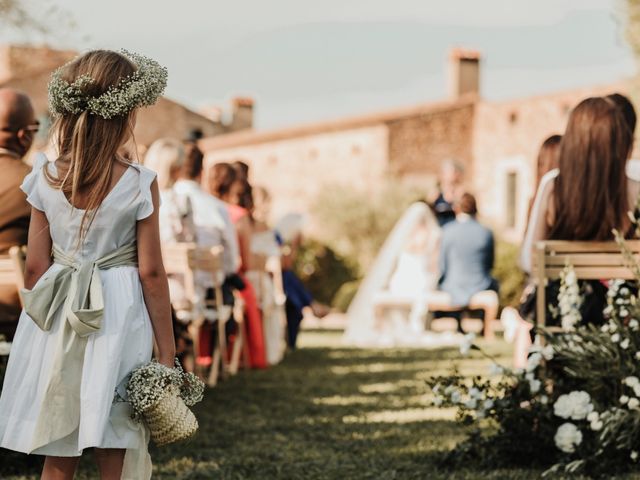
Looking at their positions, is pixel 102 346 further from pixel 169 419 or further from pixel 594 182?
Answer: pixel 594 182

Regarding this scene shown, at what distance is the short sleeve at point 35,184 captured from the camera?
3.57m

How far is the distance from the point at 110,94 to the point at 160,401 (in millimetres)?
959

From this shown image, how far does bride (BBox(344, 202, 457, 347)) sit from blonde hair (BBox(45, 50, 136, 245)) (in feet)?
35.9

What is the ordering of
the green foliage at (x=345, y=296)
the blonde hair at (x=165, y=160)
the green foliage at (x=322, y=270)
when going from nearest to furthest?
the blonde hair at (x=165, y=160) < the green foliage at (x=345, y=296) < the green foliage at (x=322, y=270)

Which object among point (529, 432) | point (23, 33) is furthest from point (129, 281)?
point (23, 33)

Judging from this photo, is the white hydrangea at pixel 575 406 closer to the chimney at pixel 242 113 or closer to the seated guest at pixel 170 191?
the seated guest at pixel 170 191

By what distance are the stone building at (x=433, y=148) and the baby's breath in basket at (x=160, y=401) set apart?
2584 cm

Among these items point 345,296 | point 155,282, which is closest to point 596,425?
point 155,282

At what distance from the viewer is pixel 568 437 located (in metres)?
5.06

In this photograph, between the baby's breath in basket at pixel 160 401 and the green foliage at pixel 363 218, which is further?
the green foliage at pixel 363 218

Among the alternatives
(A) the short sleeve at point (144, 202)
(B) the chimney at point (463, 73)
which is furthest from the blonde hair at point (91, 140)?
(B) the chimney at point (463, 73)

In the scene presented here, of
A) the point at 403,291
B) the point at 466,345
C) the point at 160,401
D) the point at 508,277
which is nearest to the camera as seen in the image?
the point at 160,401

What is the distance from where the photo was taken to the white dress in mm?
3445

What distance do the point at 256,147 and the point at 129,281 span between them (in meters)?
32.0
